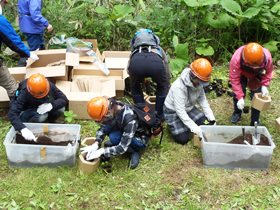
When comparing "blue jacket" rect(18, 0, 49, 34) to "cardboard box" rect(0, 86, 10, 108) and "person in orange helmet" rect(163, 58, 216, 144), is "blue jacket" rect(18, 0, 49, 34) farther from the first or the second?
"person in orange helmet" rect(163, 58, 216, 144)

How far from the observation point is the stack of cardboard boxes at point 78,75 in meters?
5.27

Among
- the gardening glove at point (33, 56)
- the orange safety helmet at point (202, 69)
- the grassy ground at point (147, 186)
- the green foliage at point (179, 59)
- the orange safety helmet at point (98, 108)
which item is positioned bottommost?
the grassy ground at point (147, 186)

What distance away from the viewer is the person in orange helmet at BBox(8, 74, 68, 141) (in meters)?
4.47

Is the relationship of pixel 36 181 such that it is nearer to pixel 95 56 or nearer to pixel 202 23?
pixel 95 56

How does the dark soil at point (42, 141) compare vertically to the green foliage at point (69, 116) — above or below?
above

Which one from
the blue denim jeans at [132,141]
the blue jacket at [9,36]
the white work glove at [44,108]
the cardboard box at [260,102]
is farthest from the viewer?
the white work glove at [44,108]

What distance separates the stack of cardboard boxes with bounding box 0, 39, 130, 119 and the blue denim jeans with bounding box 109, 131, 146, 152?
98 cm

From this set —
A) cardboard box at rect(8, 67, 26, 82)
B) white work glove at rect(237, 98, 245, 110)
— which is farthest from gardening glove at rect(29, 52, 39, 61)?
white work glove at rect(237, 98, 245, 110)

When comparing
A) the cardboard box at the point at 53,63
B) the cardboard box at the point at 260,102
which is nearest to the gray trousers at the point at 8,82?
the cardboard box at the point at 53,63

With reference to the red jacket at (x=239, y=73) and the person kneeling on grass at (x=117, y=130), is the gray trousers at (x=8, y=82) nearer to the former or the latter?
the person kneeling on grass at (x=117, y=130)

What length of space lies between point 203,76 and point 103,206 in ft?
5.42

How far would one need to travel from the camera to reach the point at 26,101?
477cm

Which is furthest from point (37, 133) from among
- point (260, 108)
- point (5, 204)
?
point (260, 108)

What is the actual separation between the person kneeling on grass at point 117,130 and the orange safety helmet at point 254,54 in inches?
52.9
